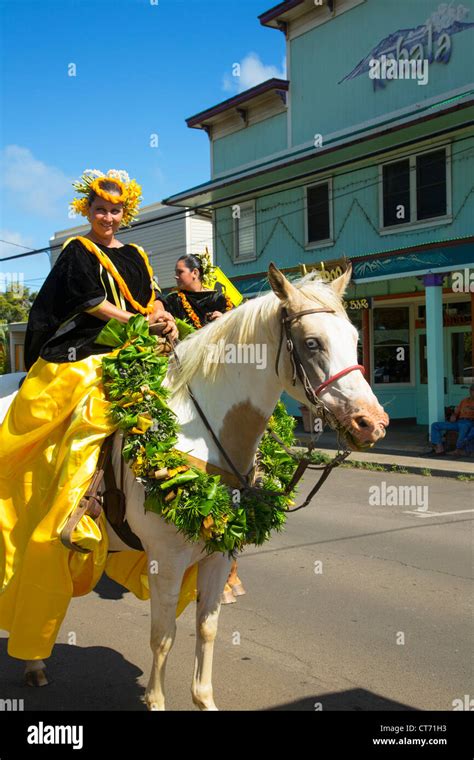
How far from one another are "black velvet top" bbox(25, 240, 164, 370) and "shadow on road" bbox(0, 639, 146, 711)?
2.02 metres

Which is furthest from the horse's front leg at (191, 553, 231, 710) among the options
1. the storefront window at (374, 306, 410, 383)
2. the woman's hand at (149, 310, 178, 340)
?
the storefront window at (374, 306, 410, 383)

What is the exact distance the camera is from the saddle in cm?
360

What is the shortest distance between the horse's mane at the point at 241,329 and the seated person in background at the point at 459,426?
11540mm

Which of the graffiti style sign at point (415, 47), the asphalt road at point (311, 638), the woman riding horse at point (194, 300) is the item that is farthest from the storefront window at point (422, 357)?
the woman riding horse at point (194, 300)

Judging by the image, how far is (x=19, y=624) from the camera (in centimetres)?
376

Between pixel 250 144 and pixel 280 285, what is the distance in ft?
59.9

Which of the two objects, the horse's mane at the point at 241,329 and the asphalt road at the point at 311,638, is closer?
the horse's mane at the point at 241,329

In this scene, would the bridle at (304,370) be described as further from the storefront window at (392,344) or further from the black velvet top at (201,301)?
the storefront window at (392,344)

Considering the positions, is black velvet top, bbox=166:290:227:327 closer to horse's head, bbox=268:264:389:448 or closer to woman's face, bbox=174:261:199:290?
woman's face, bbox=174:261:199:290

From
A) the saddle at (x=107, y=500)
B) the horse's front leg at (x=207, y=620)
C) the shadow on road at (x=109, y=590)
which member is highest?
the saddle at (x=107, y=500)

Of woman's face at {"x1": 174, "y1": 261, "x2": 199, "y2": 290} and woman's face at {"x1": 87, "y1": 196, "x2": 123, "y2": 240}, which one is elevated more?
woman's face at {"x1": 87, "y1": 196, "x2": 123, "y2": 240}

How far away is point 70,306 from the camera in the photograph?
3.91 metres

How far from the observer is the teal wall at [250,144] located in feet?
63.2

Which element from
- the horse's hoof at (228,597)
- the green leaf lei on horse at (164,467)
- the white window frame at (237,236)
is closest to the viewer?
the green leaf lei on horse at (164,467)
